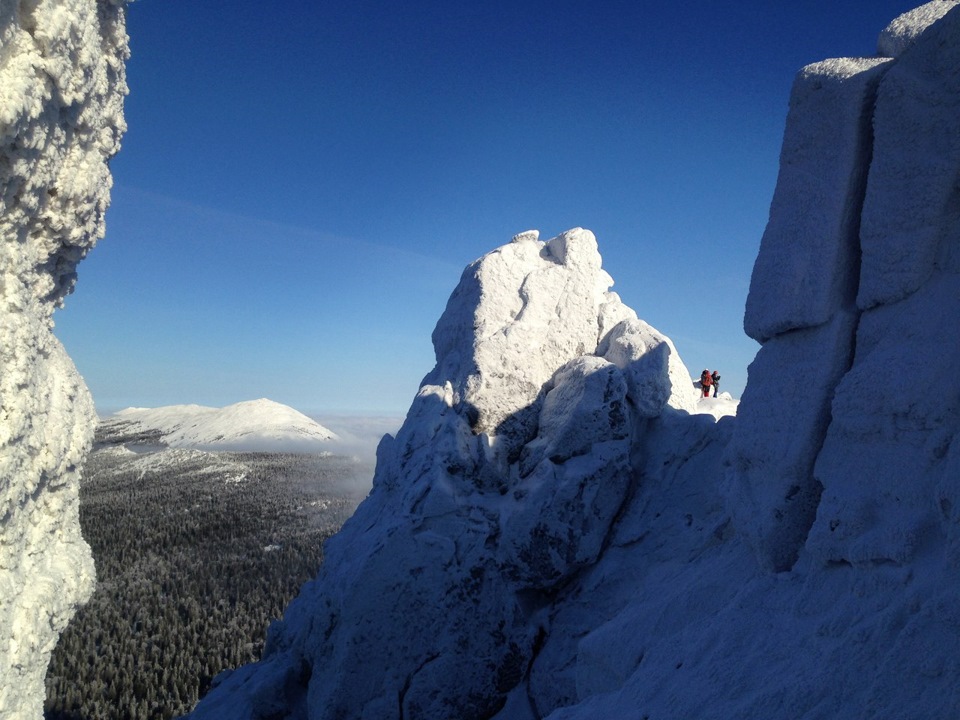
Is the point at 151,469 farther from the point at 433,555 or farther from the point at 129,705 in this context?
the point at 433,555

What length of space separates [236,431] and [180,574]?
68.2 m

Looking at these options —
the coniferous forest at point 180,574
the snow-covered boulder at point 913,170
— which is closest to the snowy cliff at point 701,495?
the snow-covered boulder at point 913,170

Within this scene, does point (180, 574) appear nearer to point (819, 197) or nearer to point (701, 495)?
point (701, 495)

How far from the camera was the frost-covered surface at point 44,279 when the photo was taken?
4.07 metres

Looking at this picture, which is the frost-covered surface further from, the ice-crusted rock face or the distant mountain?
the distant mountain

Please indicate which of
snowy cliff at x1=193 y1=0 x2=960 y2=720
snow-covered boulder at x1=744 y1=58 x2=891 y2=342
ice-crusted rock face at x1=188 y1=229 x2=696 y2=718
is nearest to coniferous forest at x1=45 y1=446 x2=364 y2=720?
snowy cliff at x1=193 y1=0 x2=960 y2=720

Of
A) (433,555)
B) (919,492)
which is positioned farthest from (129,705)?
(919,492)

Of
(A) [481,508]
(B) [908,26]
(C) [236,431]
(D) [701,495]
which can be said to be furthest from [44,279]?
(C) [236,431]

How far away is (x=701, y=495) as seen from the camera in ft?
29.4

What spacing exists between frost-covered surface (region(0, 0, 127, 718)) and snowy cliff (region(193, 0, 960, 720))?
169 inches

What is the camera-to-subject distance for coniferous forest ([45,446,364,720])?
20.7 metres

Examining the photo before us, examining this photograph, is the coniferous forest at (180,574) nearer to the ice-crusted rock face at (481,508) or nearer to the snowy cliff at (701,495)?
the snowy cliff at (701,495)

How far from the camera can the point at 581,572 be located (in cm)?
939

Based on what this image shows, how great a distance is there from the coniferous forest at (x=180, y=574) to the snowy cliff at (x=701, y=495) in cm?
1279
